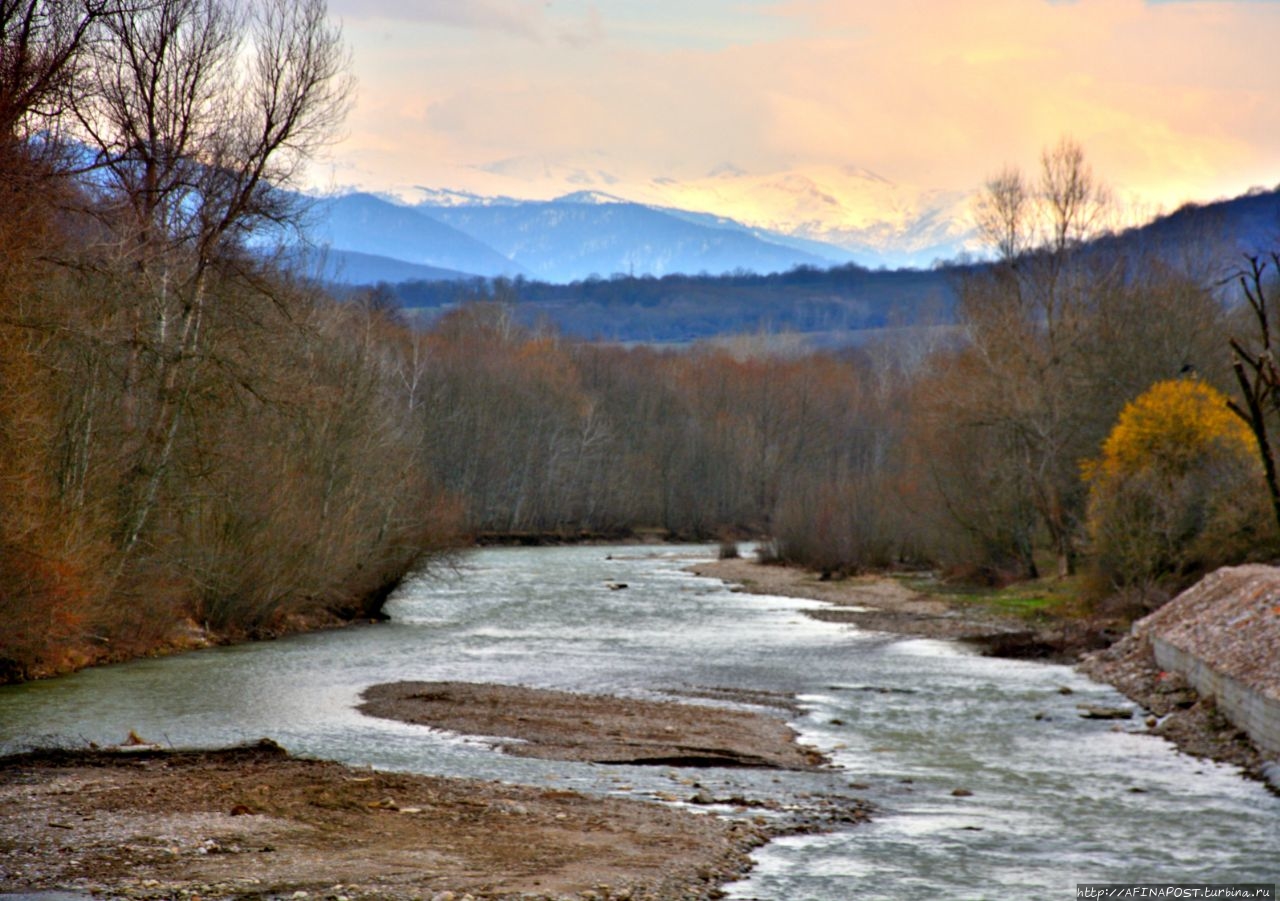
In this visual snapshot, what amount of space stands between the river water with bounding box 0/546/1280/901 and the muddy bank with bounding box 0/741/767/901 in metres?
0.94

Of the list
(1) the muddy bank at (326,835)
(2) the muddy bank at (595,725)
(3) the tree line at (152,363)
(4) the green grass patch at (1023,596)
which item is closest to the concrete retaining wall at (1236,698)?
(2) the muddy bank at (595,725)

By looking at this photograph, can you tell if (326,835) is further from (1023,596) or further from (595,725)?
(1023,596)

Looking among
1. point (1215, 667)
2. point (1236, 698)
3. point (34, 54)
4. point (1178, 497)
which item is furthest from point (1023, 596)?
point (34, 54)

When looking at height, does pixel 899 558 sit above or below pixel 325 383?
below

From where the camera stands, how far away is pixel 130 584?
86.5 feet

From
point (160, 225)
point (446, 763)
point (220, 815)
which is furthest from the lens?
point (160, 225)

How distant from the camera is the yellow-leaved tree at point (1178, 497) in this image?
108 feet

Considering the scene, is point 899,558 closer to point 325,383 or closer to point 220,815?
point 325,383

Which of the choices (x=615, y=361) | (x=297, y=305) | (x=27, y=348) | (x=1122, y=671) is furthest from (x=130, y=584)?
(x=615, y=361)

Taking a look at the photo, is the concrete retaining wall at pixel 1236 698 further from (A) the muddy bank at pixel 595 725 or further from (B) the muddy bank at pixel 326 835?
(B) the muddy bank at pixel 326 835

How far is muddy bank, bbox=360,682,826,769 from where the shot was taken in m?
17.3

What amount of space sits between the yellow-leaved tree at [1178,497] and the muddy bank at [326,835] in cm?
2408

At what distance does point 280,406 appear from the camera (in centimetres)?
2856

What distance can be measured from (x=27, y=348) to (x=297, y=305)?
14.4 metres
